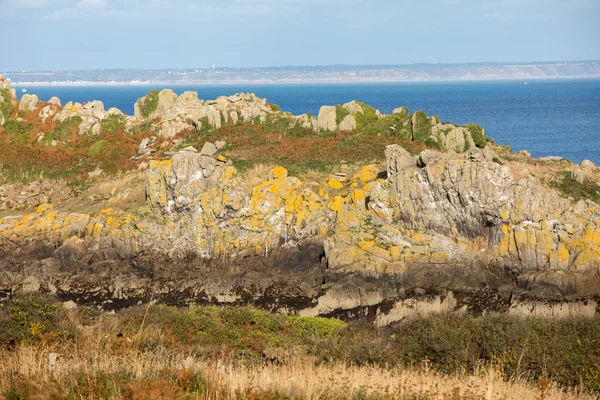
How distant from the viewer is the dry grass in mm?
12438

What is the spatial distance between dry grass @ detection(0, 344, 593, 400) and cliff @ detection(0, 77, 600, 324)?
1568cm

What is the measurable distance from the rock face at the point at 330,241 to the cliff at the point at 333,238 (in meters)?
0.06

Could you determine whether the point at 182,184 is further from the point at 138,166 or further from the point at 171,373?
the point at 171,373

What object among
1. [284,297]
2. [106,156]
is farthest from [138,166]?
[284,297]

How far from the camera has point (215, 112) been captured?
49.8 metres

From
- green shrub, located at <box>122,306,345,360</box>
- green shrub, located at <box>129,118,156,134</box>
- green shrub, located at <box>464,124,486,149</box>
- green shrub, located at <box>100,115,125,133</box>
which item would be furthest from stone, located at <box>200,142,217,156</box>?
green shrub, located at <box>122,306,345,360</box>

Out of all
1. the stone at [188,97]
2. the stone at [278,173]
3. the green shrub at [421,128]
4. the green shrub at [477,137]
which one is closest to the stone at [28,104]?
the stone at [188,97]

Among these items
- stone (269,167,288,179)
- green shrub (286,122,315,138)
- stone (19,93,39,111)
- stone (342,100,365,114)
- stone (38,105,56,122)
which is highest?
stone (342,100,365,114)

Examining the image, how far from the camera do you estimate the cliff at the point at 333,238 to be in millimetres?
31234

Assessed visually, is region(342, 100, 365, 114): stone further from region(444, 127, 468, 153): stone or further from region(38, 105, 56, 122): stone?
region(38, 105, 56, 122): stone

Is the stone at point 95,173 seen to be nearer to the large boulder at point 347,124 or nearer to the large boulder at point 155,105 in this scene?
the large boulder at point 155,105

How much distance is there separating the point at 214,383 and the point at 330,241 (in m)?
20.5

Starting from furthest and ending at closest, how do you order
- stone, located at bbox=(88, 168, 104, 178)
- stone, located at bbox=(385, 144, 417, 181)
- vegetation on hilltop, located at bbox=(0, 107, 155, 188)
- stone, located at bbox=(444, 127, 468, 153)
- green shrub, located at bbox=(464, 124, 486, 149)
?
vegetation on hilltop, located at bbox=(0, 107, 155, 188), stone, located at bbox=(88, 168, 104, 178), green shrub, located at bbox=(464, 124, 486, 149), stone, located at bbox=(444, 127, 468, 153), stone, located at bbox=(385, 144, 417, 181)

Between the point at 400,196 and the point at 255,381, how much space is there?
2183 cm
